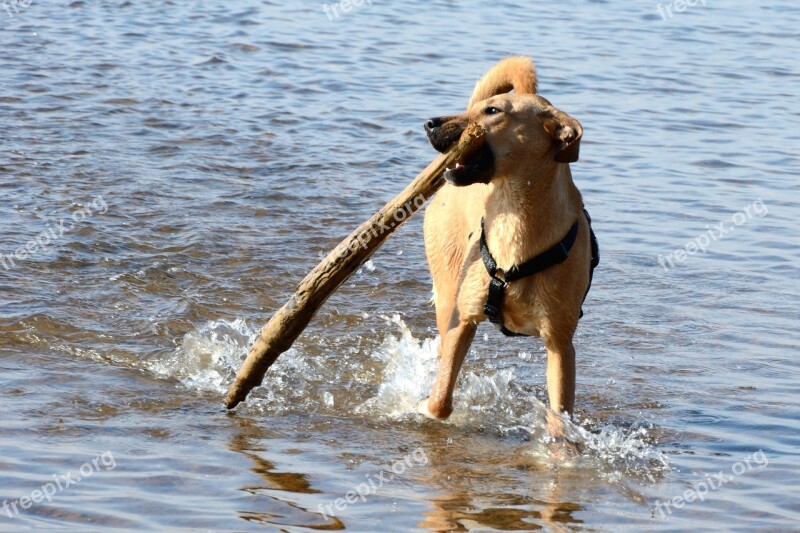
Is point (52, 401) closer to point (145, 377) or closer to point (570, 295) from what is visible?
point (145, 377)

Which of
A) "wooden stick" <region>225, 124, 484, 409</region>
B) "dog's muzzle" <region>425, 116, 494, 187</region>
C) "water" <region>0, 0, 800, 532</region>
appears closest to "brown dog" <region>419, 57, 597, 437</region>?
"dog's muzzle" <region>425, 116, 494, 187</region>

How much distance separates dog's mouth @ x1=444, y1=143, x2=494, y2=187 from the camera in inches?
214

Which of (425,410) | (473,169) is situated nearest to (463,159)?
(473,169)

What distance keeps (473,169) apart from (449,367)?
1182mm

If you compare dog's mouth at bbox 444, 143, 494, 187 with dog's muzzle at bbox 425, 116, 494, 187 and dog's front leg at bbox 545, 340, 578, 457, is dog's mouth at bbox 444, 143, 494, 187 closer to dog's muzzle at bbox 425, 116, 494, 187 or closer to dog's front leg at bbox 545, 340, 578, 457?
dog's muzzle at bbox 425, 116, 494, 187

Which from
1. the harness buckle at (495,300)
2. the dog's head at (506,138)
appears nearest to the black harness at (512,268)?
the harness buckle at (495,300)

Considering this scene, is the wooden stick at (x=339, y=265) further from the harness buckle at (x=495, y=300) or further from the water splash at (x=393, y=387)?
the water splash at (x=393, y=387)

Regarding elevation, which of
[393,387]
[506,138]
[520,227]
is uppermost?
[506,138]

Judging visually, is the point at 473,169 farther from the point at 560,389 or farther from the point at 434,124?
the point at 560,389

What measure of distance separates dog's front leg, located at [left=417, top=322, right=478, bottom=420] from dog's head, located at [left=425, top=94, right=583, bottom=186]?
3.04 ft

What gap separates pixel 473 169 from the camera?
546cm

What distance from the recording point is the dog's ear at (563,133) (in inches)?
211

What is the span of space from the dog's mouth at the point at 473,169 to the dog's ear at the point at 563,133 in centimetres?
30

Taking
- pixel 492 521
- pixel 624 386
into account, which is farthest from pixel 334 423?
pixel 624 386
